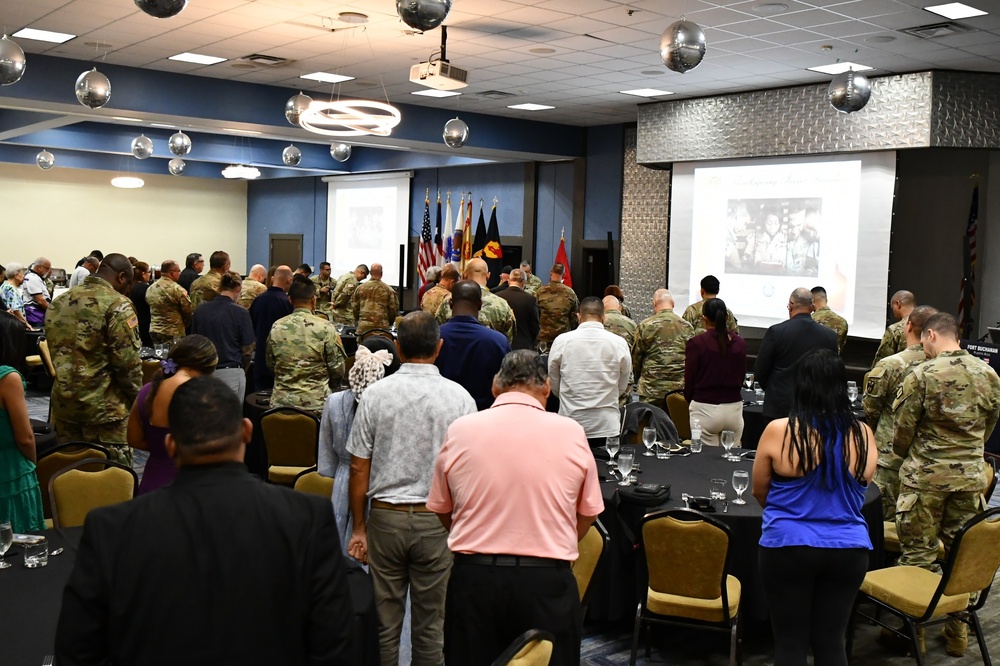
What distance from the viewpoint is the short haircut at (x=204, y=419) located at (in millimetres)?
1861

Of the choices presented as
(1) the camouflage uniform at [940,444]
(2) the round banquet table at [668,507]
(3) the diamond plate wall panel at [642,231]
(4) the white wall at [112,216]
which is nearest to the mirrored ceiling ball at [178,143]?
(3) the diamond plate wall panel at [642,231]

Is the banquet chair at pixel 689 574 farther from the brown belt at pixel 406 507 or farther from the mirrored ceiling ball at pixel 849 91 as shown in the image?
the mirrored ceiling ball at pixel 849 91

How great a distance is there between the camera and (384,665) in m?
3.67

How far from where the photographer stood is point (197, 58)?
10.8 meters

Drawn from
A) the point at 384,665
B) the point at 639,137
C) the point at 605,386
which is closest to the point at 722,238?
the point at 639,137

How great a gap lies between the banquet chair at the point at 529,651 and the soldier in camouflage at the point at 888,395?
329 cm

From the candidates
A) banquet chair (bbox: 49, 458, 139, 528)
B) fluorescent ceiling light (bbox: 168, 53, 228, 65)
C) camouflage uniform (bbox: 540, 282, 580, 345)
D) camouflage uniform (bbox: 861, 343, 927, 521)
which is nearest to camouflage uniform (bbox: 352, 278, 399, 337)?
camouflage uniform (bbox: 540, 282, 580, 345)

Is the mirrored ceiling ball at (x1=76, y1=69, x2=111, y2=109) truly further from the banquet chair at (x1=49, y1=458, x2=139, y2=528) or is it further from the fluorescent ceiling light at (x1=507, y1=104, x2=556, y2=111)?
the fluorescent ceiling light at (x1=507, y1=104, x2=556, y2=111)

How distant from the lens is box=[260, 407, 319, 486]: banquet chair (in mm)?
5762

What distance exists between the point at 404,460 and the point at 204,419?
1601 millimetres

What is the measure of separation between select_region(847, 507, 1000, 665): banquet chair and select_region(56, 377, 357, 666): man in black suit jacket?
9.87ft

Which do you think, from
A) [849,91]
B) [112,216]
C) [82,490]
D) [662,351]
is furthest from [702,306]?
[112,216]

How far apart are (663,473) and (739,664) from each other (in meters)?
→ 1.17

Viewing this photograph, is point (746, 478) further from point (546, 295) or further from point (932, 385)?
point (546, 295)
